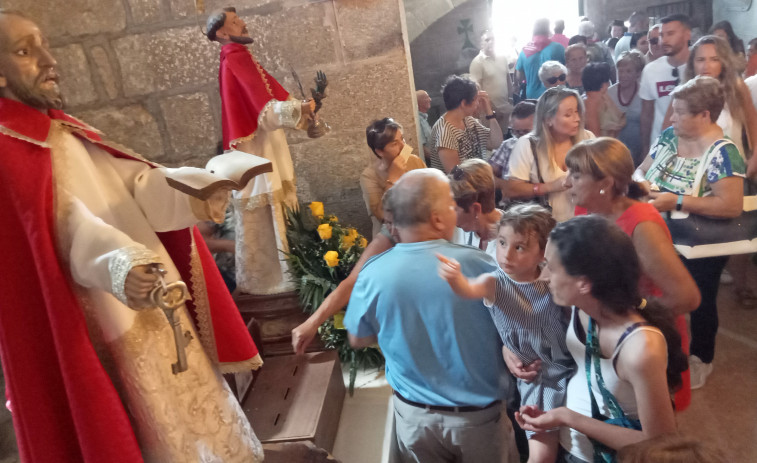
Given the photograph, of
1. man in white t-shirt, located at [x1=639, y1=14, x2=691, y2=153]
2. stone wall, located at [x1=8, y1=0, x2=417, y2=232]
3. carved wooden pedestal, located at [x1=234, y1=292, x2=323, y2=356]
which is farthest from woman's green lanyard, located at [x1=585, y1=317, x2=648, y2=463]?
man in white t-shirt, located at [x1=639, y1=14, x2=691, y2=153]

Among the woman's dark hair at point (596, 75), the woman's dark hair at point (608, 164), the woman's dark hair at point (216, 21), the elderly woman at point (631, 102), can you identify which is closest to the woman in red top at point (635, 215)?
the woman's dark hair at point (608, 164)

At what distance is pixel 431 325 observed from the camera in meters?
1.72

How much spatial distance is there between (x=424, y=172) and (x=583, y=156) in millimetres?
626

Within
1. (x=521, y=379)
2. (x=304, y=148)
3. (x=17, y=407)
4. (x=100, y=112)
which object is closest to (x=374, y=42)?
(x=304, y=148)

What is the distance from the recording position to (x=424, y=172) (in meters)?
1.74

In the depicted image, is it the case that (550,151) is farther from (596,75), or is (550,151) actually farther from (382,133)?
(596,75)

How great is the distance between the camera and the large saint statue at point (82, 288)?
4.50 feet

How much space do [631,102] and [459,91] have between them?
150 cm

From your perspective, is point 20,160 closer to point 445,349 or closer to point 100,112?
point 445,349

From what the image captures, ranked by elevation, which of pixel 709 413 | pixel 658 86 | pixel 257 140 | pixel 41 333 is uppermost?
pixel 257 140

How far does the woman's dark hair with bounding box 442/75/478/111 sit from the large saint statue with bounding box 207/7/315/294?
3.88 ft

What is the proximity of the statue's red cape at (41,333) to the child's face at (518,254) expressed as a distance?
1116 millimetres

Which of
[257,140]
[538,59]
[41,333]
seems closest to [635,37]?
[538,59]

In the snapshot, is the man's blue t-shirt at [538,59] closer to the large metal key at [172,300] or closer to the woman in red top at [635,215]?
the woman in red top at [635,215]
